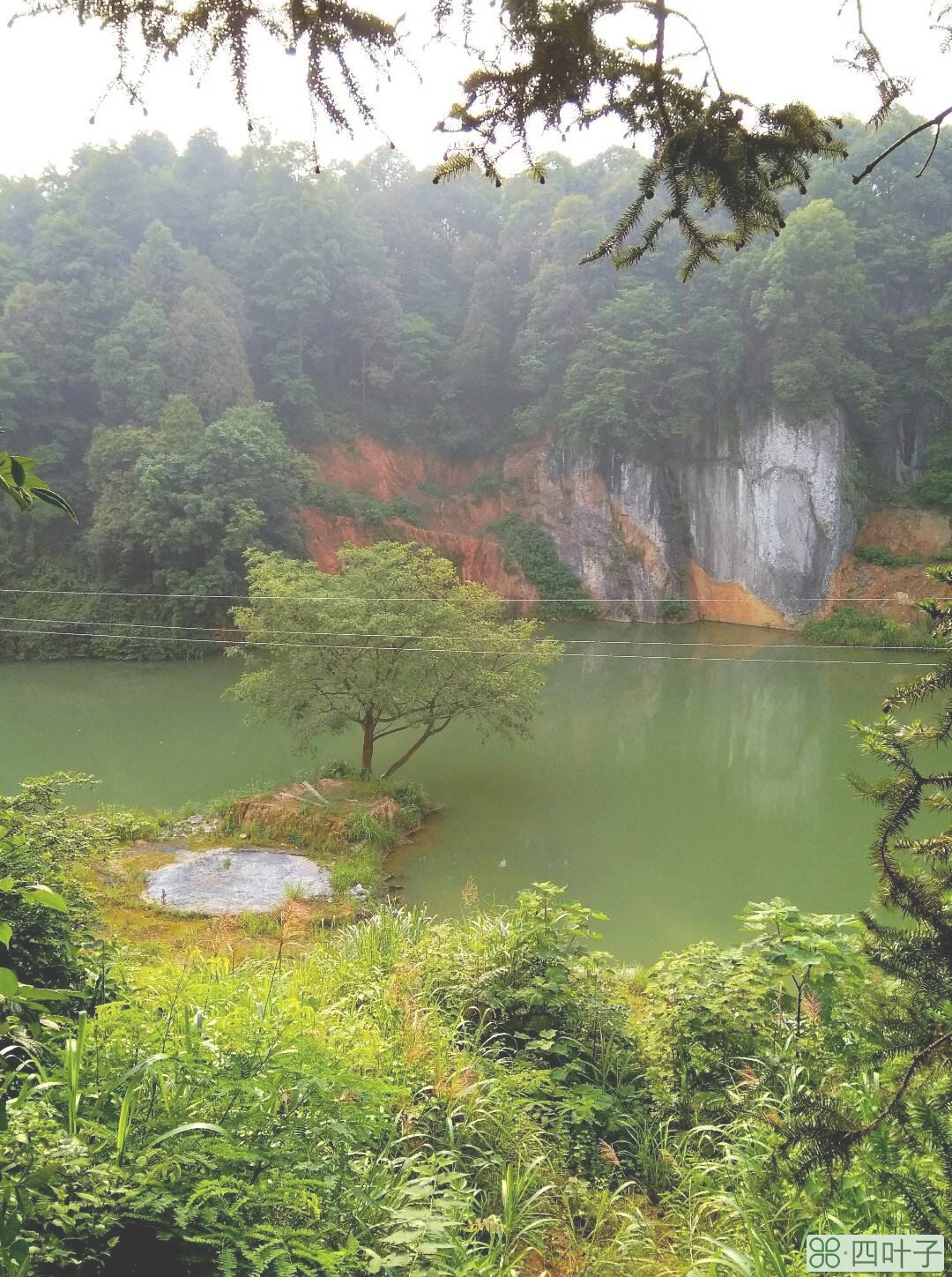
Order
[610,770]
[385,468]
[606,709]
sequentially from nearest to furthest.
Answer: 1. [610,770]
2. [606,709]
3. [385,468]

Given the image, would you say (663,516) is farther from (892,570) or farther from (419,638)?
(419,638)

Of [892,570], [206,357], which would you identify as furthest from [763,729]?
A: [206,357]

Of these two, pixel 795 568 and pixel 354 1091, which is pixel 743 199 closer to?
pixel 354 1091

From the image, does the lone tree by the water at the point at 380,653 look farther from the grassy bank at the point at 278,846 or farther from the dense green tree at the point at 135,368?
the dense green tree at the point at 135,368

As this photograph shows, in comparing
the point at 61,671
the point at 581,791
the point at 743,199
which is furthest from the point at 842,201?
the point at 743,199

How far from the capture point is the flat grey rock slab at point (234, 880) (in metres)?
7.06

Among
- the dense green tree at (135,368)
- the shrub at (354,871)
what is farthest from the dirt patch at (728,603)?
the shrub at (354,871)

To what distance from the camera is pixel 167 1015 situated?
2.00 meters

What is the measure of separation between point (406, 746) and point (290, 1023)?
10177 millimetres

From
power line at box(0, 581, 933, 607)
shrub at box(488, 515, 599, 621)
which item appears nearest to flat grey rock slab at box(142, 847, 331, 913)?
power line at box(0, 581, 933, 607)

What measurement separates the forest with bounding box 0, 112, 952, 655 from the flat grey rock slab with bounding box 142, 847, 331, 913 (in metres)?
→ 10.2

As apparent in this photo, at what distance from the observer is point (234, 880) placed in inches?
298

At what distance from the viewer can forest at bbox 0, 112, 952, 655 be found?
18375 millimetres

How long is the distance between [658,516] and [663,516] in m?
0.14
